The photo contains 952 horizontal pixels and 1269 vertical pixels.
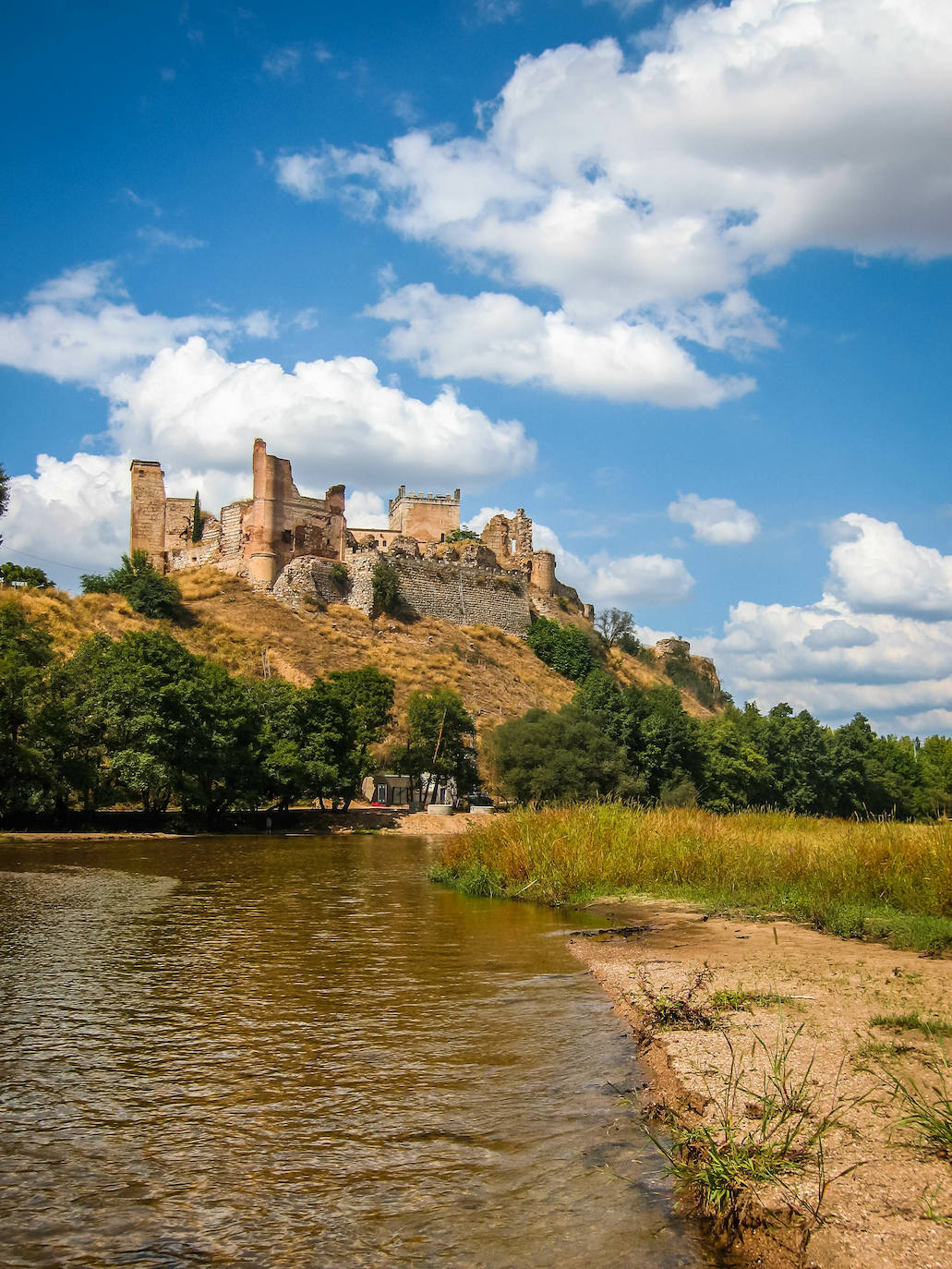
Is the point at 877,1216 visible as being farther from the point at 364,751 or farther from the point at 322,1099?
the point at 364,751

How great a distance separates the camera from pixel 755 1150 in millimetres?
4898

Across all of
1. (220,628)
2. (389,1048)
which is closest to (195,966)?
(389,1048)

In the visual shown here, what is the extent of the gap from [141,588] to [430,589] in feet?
74.8

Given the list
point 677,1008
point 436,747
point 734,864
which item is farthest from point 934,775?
point 677,1008

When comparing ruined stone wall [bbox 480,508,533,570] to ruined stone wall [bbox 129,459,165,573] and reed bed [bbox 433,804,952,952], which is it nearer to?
ruined stone wall [bbox 129,459,165,573]

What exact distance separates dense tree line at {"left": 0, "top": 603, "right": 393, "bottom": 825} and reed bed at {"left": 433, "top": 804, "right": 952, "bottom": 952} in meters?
16.2

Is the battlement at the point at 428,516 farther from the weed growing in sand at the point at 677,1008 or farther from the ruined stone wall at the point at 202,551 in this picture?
the weed growing in sand at the point at 677,1008

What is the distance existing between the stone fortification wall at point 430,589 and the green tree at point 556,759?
95.2 feet

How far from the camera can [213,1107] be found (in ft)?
20.6

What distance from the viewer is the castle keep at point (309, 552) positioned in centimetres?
6656

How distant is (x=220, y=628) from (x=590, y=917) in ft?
157

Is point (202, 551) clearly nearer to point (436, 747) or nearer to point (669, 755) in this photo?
point (436, 747)

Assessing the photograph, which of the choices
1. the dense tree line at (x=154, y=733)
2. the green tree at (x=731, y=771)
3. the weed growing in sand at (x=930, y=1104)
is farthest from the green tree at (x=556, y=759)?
the weed growing in sand at (x=930, y=1104)

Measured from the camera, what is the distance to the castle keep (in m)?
66.6
